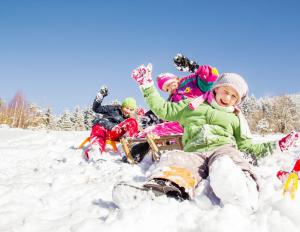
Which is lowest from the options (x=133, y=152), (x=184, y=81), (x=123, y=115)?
(x=133, y=152)

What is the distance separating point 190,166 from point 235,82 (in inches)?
42.1

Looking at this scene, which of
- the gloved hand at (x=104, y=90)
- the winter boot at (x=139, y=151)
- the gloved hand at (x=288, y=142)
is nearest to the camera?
the gloved hand at (x=288, y=142)

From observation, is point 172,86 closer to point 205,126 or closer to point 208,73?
point 208,73

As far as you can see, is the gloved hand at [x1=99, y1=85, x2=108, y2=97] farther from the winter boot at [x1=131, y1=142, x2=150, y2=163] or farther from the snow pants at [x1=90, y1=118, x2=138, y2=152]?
the winter boot at [x1=131, y1=142, x2=150, y2=163]

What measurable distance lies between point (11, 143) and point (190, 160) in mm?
6826

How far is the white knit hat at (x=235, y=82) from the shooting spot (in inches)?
135

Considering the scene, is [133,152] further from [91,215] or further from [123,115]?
[91,215]

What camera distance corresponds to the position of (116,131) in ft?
22.2

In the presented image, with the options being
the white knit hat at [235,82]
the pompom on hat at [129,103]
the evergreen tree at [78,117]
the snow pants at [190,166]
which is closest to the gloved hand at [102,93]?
the pompom on hat at [129,103]

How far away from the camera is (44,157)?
6.22 metres

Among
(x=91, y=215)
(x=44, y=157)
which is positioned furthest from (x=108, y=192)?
(x=44, y=157)

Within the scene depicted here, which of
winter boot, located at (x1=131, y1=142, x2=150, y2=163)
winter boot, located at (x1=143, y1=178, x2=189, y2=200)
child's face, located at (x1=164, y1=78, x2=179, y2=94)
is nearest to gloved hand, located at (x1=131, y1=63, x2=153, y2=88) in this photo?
winter boot, located at (x1=143, y1=178, x2=189, y2=200)

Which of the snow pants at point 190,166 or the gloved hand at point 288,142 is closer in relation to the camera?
the snow pants at point 190,166

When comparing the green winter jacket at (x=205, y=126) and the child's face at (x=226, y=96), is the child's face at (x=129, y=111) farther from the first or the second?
the child's face at (x=226, y=96)
